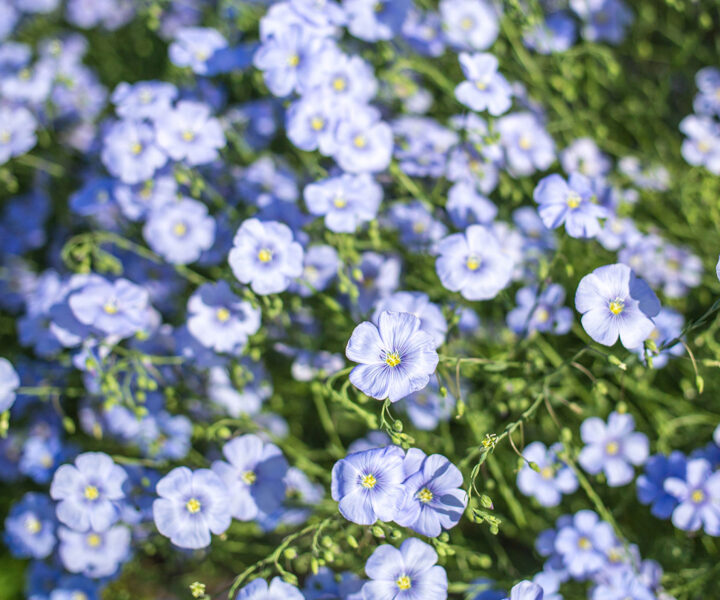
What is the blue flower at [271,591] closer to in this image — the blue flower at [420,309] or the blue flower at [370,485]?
the blue flower at [370,485]

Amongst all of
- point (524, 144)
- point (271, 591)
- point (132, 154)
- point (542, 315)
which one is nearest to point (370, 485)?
point (271, 591)

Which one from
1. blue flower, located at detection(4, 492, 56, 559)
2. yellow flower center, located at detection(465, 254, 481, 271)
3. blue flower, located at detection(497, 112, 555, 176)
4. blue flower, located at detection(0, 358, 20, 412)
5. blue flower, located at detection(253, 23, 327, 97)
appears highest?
blue flower, located at detection(253, 23, 327, 97)

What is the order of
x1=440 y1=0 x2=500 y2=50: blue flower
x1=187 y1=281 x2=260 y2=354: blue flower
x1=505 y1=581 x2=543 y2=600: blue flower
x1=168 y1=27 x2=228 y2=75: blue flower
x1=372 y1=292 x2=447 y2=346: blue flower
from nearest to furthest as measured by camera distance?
x1=505 y1=581 x2=543 y2=600: blue flower, x1=372 y1=292 x2=447 y2=346: blue flower, x1=187 y1=281 x2=260 y2=354: blue flower, x1=168 y1=27 x2=228 y2=75: blue flower, x1=440 y1=0 x2=500 y2=50: blue flower

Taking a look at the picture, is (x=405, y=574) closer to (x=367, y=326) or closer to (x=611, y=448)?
(x=367, y=326)

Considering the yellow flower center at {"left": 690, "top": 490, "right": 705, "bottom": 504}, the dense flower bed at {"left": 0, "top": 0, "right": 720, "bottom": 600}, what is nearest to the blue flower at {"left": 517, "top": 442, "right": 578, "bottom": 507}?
the dense flower bed at {"left": 0, "top": 0, "right": 720, "bottom": 600}

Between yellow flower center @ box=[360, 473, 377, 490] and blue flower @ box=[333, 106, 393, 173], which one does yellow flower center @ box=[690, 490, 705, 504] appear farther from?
blue flower @ box=[333, 106, 393, 173]

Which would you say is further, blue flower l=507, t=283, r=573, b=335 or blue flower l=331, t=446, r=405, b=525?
blue flower l=507, t=283, r=573, b=335

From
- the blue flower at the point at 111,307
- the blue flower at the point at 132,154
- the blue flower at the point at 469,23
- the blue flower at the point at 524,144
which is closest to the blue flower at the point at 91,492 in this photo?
the blue flower at the point at 111,307
